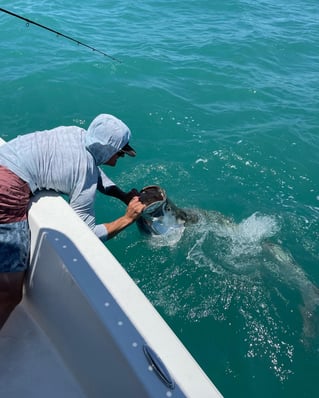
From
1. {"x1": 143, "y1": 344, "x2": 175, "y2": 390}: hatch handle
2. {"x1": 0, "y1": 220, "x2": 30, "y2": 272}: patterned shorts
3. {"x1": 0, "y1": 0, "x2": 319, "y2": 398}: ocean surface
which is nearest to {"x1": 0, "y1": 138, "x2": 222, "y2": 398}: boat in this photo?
{"x1": 143, "y1": 344, "x2": 175, "y2": 390}: hatch handle

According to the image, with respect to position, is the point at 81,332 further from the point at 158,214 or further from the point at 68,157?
the point at 158,214

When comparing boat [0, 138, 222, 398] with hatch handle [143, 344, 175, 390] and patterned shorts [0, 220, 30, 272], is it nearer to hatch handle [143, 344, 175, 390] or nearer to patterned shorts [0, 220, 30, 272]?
hatch handle [143, 344, 175, 390]

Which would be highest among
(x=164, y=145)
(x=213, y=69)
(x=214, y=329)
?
(x=213, y=69)

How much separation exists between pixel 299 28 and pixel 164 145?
867 centimetres

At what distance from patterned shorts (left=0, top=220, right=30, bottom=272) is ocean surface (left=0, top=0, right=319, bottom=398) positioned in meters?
1.94

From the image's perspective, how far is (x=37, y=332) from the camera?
2971 mm

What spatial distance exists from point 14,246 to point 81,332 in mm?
783

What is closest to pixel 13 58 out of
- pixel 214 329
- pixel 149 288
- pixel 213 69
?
pixel 213 69

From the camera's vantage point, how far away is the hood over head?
306 cm

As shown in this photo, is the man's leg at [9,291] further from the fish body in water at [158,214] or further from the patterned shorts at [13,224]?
the fish body in water at [158,214]

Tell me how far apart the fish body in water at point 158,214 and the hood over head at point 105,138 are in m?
0.74

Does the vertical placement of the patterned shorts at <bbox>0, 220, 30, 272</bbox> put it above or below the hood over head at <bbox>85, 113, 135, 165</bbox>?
below

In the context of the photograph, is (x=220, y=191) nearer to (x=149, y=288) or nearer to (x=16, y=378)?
(x=149, y=288)

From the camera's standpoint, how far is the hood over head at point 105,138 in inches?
121
